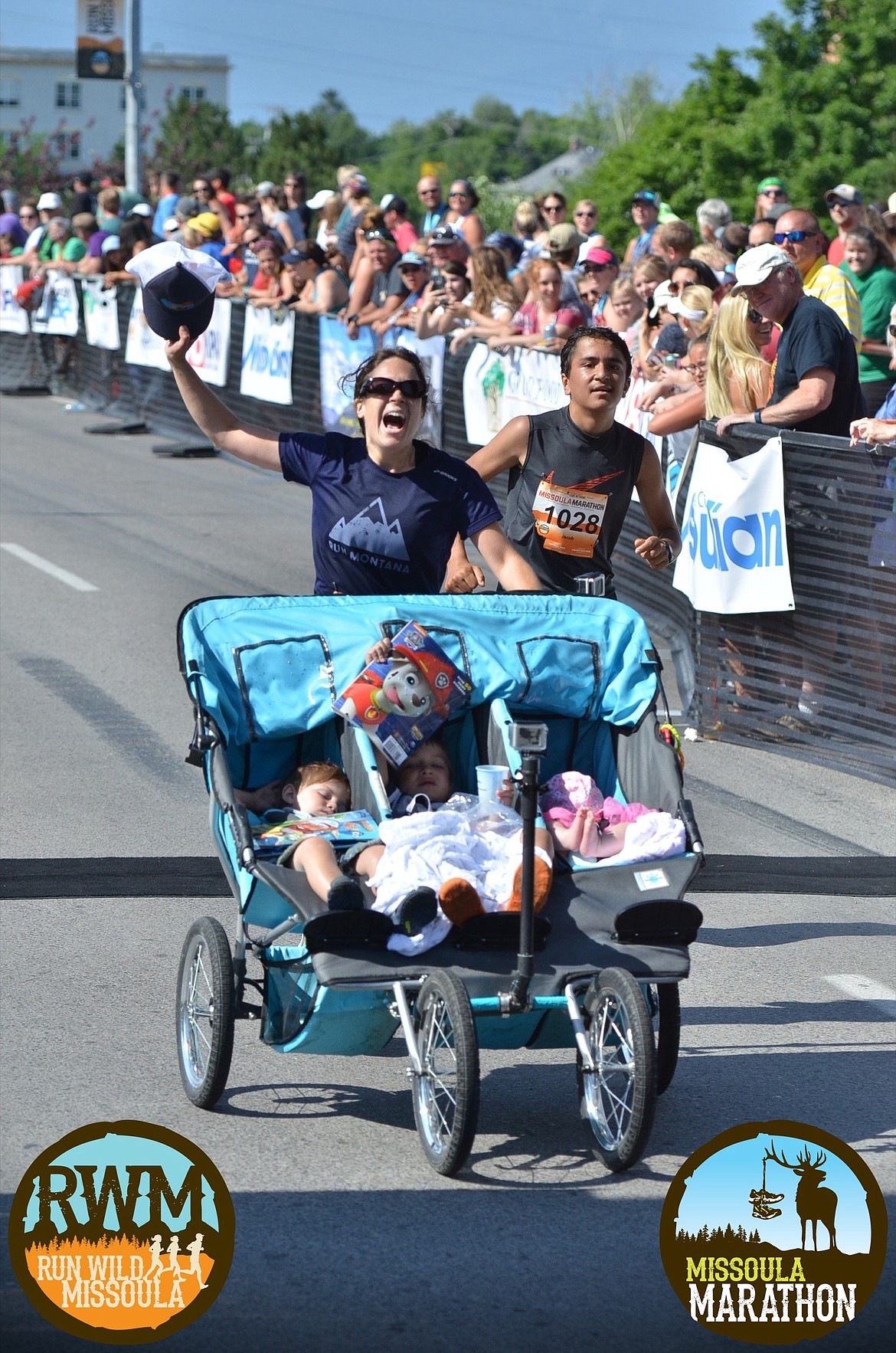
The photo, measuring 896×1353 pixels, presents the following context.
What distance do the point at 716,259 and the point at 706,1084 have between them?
8.70 m

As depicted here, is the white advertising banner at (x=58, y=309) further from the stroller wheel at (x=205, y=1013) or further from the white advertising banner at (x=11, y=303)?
the stroller wheel at (x=205, y=1013)

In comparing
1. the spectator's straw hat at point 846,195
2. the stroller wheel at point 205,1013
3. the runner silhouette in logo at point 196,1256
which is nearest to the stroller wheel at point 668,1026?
the stroller wheel at point 205,1013

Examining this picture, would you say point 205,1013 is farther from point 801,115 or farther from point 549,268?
point 801,115

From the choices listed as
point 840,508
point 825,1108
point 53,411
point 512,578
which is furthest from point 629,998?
point 53,411

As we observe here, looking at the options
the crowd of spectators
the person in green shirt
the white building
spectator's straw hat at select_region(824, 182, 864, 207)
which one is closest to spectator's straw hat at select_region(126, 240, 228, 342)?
the crowd of spectators

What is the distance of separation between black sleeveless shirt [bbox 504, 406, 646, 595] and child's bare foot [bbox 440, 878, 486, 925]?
227cm

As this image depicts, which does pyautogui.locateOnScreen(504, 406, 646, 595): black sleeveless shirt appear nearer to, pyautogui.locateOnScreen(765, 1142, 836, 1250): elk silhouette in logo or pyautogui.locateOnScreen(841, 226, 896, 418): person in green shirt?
pyautogui.locateOnScreen(765, 1142, 836, 1250): elk silhouette in logo

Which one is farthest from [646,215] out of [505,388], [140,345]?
[140,345]

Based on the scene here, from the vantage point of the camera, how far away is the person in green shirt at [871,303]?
12664 mm

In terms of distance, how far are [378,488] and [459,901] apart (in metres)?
1.68

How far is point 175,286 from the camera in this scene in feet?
19.4

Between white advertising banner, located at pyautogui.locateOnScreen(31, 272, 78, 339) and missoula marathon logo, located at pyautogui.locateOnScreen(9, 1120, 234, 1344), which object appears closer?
missoula marathon logo, located at pyautogui.locateOnScreen(9, 1120, 234, 1344)

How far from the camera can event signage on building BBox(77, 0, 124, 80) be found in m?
31.8

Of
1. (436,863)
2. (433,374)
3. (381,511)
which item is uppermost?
(381,511)
